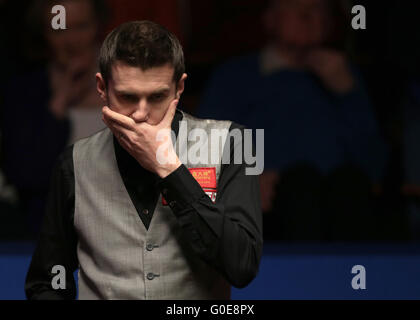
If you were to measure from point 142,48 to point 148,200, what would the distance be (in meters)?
0.38

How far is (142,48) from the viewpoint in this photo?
1510 mm

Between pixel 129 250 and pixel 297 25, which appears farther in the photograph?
pixel 297 25

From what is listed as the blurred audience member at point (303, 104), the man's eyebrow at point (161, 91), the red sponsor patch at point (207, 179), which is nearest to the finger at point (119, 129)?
the man's eyebrow at point (161, 91)

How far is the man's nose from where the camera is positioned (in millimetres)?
1504

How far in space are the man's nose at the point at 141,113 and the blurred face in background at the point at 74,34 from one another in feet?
7.66

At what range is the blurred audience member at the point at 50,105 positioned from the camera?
364 centimetres

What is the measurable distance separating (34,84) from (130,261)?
2397mm

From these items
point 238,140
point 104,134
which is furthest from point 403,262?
point 104,134

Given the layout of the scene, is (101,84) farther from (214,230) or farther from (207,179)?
(214,230)

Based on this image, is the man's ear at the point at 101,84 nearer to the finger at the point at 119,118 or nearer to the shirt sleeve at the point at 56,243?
the finger at the point at 119,118

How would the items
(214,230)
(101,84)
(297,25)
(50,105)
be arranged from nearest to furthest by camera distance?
(214,230) → (101,84) → (50,105) → (297,25)

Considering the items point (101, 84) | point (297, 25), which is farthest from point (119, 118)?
point (297, 25)

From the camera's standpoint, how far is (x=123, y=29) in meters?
1.55

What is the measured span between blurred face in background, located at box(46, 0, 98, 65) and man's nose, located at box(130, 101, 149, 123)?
7.66 ft
